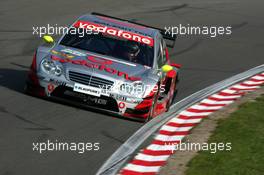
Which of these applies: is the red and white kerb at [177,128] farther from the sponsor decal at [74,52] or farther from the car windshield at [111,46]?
the sponsor decal at [74,52]

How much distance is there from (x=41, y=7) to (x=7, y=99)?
36.1 feet

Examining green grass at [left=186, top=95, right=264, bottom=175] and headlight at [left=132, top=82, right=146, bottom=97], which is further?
headlight at [left=132, top=82, right=146, bottom=97]

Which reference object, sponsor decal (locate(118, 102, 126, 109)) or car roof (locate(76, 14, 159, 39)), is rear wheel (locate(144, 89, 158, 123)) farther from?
car roof (locate(76, 14, 159, 39))

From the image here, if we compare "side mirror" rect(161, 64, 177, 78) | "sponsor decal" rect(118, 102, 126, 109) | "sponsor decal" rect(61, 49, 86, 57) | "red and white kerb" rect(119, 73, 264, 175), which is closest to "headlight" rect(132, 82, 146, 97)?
"sponsor decal" rect(118, 102, 126, 109)

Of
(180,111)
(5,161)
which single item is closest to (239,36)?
(180,111)

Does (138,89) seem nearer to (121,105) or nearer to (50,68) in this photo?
(121,105)

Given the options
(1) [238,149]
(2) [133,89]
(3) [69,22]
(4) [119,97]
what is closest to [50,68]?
(4) [119,97]

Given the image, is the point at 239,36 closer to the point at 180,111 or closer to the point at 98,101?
the point at 180,111

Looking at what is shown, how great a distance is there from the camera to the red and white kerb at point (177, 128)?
31.4 ft

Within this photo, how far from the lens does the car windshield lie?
12.5 meters

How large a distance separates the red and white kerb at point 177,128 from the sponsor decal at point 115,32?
139 cm

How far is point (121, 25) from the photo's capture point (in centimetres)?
1302

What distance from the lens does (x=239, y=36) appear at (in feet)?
69.7

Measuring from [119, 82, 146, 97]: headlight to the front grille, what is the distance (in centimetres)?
19
